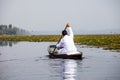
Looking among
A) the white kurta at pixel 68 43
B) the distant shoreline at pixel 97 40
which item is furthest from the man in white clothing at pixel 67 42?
Result: the distant shoreline at pixel 97 40

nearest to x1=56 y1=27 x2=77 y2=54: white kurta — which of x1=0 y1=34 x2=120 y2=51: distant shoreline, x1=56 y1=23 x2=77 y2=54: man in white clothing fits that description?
x1=56 y1=23 x2=77 y2=54: man in white clothing

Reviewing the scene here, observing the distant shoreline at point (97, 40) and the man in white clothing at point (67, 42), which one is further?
the distant shoreline at point (97, 40)

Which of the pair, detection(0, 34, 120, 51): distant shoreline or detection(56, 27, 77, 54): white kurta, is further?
detection(0, 34, 120, 51): distant shoreline

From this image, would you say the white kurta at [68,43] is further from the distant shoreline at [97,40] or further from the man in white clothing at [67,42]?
the distant shoreline at [97,40]

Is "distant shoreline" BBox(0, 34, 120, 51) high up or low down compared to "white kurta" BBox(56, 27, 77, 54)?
down

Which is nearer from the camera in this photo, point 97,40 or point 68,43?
point 68,43

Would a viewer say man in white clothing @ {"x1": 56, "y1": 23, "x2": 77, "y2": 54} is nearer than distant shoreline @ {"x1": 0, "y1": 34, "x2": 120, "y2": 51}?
Yes

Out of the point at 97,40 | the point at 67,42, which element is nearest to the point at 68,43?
the point at 67,42

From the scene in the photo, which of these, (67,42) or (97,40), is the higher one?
(67,42)

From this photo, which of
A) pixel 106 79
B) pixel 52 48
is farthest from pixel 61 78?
pixel 52 48

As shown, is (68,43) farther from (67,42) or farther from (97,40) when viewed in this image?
(97,40)

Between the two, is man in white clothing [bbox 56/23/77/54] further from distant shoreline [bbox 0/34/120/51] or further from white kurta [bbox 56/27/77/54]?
distant shoreline [bbox 0/34/120/51]

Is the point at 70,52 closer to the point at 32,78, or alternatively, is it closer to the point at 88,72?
the point at 88,72

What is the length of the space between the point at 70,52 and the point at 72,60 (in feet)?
3.63
